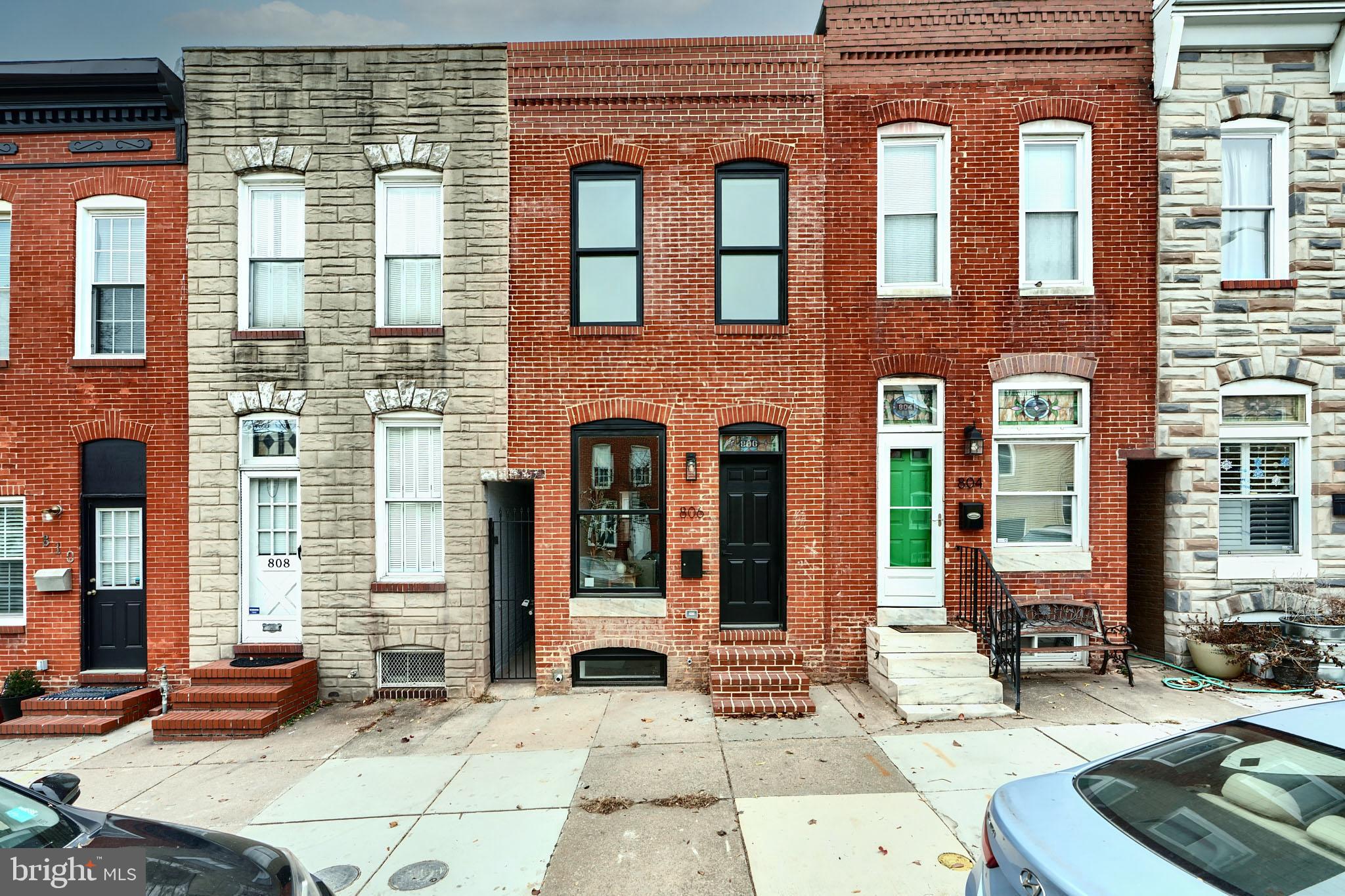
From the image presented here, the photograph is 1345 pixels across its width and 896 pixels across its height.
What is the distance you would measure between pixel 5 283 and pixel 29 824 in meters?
8.24

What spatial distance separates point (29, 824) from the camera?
3273 mm

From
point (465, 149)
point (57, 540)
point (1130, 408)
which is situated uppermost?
point (465, 149)

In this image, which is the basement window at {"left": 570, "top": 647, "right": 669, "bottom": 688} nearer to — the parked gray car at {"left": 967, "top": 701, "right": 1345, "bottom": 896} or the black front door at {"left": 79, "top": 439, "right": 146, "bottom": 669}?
the parked gray car at {"left": 967, "top": 701, "right": 1345, "bottom": 896}

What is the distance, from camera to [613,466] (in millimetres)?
7828

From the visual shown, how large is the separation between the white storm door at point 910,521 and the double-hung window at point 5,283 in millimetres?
11270

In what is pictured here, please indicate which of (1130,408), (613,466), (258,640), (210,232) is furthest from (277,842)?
(1130,408)

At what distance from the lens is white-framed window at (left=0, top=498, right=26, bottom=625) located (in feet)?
26.1

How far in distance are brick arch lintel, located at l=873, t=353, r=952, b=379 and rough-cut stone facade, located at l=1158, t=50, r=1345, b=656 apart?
271cm

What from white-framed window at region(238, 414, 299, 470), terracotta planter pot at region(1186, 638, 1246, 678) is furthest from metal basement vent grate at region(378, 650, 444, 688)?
terracotta planter pot at region(1186, 638, 1246, 678)

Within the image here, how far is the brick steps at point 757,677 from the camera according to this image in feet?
21.8

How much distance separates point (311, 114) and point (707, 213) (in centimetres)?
504

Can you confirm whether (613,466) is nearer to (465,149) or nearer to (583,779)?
(583,779)

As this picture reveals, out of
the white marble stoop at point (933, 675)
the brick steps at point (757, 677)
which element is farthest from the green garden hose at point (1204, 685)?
the brick steps at point (757, 677)

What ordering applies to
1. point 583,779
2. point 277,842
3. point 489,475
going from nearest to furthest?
1. point 277,842
2. point 583,779
3. point 489,475
